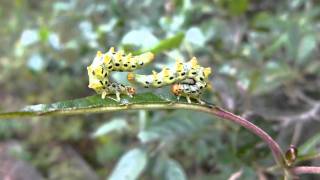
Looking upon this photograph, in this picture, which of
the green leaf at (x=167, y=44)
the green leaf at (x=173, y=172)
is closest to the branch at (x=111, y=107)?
the green leaf at (x=167, y=44)

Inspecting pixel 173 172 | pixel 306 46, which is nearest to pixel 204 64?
pixel 306 46

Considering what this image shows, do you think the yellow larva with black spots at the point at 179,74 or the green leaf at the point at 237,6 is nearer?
the yellow larva with black spots at the point at 179,74

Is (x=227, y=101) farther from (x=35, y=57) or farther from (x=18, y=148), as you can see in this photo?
(x=18, y=148)

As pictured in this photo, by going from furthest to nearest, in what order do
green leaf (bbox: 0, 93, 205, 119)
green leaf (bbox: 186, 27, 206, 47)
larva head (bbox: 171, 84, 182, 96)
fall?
green leaf (bbox: 186, 27, 206, 47) < larva head (bbox: 171, 84, 182, 96) < green leaf (bbox: 0, 93, 205, 119)

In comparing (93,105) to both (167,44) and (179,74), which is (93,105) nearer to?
(179,74)

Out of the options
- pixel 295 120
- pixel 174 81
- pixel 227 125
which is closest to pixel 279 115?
pixel 295 120

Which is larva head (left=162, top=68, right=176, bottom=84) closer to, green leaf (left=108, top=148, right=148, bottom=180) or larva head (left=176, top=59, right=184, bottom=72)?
larva head (left=176, top=59, right=184, bottom=72)

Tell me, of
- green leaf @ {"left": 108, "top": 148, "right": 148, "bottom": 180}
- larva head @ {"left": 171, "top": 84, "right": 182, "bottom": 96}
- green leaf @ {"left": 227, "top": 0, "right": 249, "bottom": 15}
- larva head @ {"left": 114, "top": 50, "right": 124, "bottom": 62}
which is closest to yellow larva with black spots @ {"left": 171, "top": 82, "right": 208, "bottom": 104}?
larva head @ {"left": 171, "top": 84, "right": 182, "bottom": 96}

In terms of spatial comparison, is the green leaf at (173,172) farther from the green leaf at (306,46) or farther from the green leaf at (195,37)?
the green leaf at (306,46)
